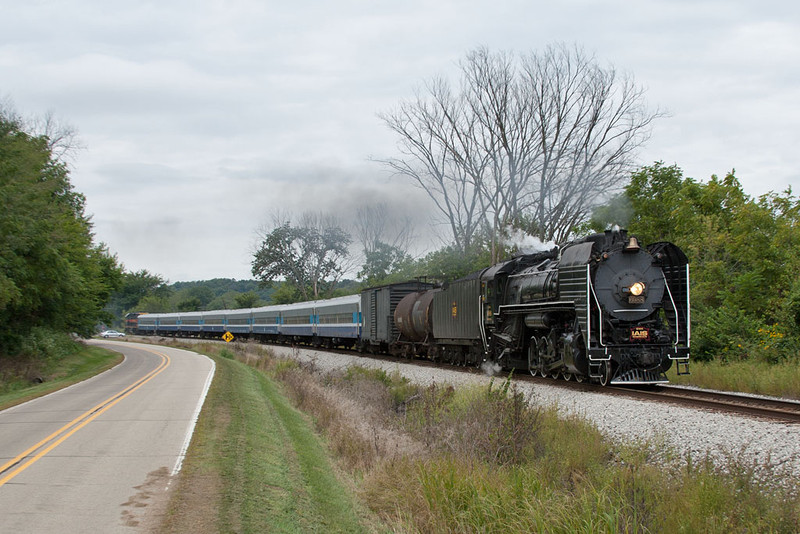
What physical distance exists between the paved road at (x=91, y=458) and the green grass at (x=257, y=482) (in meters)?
0.33

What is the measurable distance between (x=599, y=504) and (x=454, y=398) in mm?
7298

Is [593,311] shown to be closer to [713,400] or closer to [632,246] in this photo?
[632,246]

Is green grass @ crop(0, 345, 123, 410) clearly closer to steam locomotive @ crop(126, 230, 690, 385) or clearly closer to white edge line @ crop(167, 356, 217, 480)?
white edge line @ crop(167, 356, 217, 480)

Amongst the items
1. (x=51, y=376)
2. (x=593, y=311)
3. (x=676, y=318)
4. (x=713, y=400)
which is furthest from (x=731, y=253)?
(x=51, y=376)

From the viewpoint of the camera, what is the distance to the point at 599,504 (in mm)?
6539

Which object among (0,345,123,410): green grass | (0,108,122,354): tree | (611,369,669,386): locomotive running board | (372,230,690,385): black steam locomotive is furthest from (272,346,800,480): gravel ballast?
(0,108,122,354): tree

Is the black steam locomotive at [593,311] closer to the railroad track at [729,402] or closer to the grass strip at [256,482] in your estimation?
the railroad track at [729,402]

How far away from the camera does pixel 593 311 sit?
1484 cm

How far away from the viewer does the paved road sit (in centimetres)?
671

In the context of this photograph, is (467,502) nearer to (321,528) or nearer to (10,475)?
(321,528)

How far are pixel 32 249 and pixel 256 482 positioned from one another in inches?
986

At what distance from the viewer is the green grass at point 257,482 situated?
6730mm

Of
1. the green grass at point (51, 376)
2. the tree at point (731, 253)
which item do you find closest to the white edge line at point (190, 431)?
the green grass at point (51, 376)

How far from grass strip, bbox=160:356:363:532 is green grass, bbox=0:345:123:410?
778 cm
